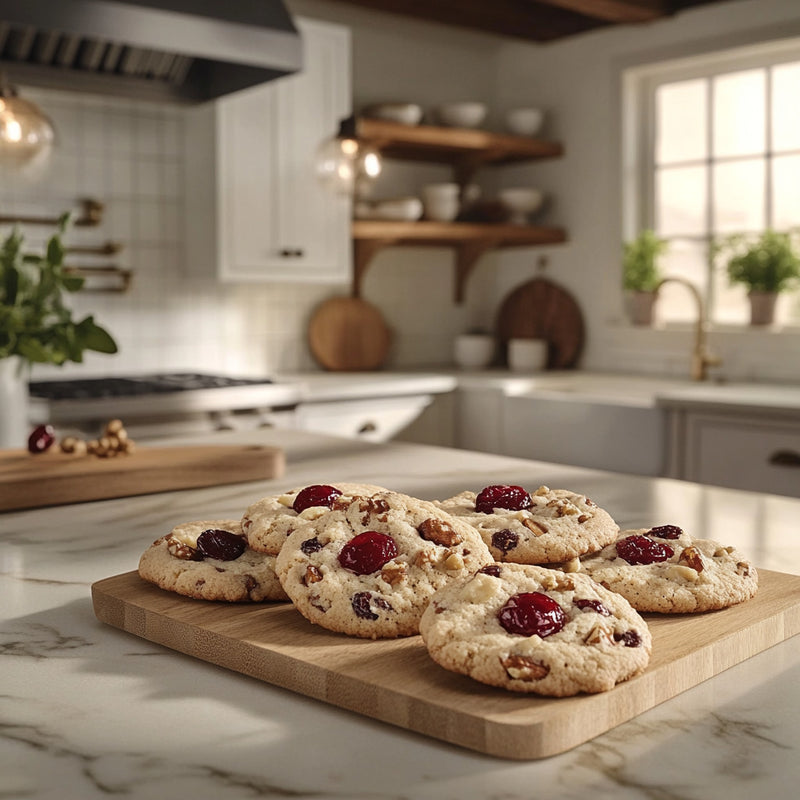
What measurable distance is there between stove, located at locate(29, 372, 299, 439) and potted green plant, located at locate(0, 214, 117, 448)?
1.22m

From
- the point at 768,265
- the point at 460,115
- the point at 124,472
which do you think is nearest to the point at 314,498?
the point at 124,472

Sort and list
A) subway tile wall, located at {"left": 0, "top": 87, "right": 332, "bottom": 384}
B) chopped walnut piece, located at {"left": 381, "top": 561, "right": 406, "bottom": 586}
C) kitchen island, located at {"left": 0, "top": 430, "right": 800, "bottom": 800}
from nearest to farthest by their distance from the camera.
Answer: kitchen island, located at {"left": 0, "top": 430, "right": 800, "bottom": 800}, chopped walnut piece, located at {"left": 381, "top": 561, "right": 406, "bottom": 586}, subway tile wall, located at {"left": 0, "top": 87, "right": 332, "bottom": 384}

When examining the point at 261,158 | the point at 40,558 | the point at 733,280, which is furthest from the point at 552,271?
the point at 40,558

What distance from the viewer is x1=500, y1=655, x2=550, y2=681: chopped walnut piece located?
725mm

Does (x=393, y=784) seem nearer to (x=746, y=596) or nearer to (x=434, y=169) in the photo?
(x=746, y=596)

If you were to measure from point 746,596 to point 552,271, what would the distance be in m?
3.93

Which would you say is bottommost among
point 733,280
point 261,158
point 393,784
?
point 393,784

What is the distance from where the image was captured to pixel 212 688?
2.69 ft

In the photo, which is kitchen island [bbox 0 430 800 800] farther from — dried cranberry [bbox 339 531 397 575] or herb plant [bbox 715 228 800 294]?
herb plant [bbox 715 228 800 294]

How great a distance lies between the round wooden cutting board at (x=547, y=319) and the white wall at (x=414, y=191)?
6 cm

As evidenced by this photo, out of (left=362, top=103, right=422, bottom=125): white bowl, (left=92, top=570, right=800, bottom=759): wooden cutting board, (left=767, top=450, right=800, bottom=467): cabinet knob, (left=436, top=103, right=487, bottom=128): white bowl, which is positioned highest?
(left=436, top=103, right=487, bottom=128): white bowl

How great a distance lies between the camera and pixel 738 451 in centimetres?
324

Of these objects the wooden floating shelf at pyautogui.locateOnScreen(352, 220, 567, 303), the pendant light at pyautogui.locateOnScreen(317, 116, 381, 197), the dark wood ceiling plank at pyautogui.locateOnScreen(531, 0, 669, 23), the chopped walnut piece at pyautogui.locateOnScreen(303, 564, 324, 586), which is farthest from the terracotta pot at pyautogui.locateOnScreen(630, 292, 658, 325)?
the chopped walnut piece at pyautogui.locateOnScreen(303, 564, 324, 586)

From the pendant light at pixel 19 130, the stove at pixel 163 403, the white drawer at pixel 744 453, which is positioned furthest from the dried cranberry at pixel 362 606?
the white drawer at pixel 744 453
